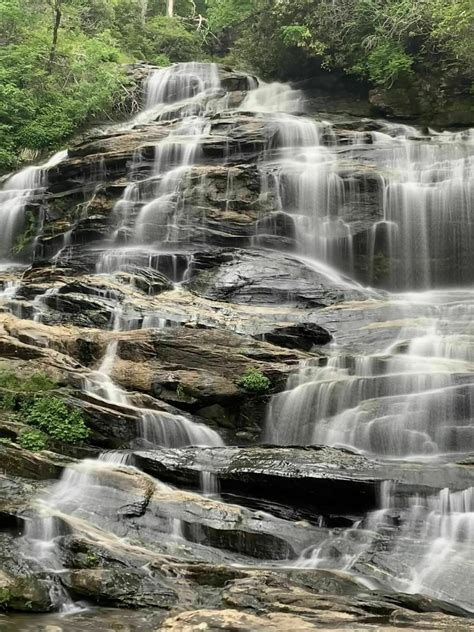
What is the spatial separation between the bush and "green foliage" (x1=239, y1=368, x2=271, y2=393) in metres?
3.16

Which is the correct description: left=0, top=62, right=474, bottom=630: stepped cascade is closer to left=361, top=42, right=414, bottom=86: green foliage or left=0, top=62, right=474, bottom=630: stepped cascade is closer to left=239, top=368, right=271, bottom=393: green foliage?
left=239, top=368, right=271, bottom=393: green foliage

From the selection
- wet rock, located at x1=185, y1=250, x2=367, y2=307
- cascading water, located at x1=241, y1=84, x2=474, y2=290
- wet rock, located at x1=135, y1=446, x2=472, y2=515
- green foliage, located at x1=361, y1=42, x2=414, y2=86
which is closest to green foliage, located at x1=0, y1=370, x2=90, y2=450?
wet rock, located at x1=135, y1=446, x2=472, y2=515

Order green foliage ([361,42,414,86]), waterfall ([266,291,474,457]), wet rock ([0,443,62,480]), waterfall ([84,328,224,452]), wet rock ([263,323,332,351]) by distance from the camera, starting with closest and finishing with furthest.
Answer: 1. wet rock ([0,443,62,480])
2. waterfall ([266,291,474,457])
3. waterfall ([84,328,224,452])
4. wet rock ([263,323,332,351])
5. green foliage ([361,42,414,86])

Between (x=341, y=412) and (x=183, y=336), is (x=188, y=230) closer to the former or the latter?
(x=183, y=336)

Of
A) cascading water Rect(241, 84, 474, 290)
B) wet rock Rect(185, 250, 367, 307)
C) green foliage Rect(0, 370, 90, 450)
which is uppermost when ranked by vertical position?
cascading water Rect(241, 84, 474, 290)

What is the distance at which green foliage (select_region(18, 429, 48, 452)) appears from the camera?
9.27 meters

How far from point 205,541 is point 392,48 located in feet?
82.1

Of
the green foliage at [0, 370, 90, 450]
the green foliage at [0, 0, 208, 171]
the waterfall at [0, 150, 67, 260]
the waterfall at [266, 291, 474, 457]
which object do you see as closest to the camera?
the green foliage at [0, 370, 90, 450]

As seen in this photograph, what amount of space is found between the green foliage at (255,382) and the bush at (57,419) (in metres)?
3.16

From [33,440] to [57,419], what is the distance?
Result: 0.67 m

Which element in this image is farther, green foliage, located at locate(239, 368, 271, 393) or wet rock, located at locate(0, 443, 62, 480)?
green foliage, located at locate(239, 368, 271, 393)

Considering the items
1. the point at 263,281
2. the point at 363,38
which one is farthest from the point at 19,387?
the point at 363,38

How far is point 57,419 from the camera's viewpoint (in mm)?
9969

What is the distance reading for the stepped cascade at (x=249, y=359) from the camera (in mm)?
6984
